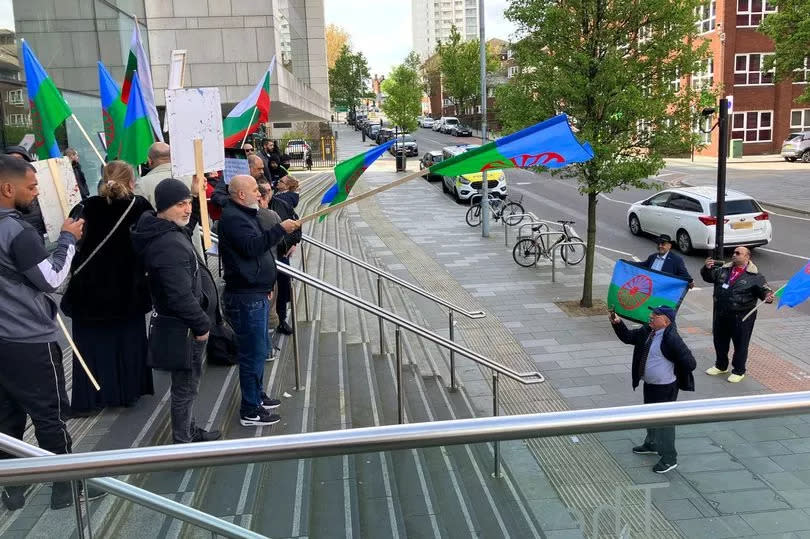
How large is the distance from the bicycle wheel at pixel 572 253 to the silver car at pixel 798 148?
1048 inches

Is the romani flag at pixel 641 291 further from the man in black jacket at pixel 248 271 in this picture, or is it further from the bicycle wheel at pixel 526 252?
the bicycle wheel at pixel 526 252

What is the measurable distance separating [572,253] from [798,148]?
2697cm

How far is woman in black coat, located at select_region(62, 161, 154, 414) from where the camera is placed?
4.57 metres

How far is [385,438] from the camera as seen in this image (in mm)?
2135

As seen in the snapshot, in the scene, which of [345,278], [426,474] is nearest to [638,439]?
[426,474]

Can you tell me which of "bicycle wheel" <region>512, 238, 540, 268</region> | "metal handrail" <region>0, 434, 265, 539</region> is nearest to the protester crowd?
"metal handrail" <region>0, 434, 265, 539</region>

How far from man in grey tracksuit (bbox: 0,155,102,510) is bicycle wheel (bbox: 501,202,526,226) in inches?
649

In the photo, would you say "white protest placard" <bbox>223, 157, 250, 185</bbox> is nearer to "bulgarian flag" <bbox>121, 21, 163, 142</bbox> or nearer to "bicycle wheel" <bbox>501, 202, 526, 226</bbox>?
"bulgarian flag" <bbox>121, 21, 163, 142</bbox>

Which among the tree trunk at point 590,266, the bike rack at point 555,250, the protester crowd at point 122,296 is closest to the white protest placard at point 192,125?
the protester crowd at point 122,296

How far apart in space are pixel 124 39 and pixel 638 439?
17304mm

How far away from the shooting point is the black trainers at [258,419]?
5383mm

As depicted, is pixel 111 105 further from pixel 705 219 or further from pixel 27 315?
pixel 705 219

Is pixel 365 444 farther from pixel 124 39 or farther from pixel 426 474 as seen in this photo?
pixel 124 39

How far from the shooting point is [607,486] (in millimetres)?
2717
